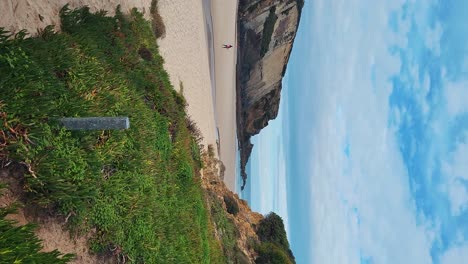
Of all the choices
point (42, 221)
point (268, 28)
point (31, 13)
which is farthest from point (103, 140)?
point (268, 28)

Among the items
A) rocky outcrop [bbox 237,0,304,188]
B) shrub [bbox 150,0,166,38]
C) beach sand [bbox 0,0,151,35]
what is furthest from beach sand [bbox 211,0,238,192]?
beach sand [bbox 0,0,151,35]

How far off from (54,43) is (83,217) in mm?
2852

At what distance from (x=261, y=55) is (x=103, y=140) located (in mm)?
42893

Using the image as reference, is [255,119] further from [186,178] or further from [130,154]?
[130,154]

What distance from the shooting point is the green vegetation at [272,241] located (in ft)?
84.7

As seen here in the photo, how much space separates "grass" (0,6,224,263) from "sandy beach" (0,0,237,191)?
1.39 ft

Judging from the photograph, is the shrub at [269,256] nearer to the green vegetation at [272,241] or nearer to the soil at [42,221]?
the green vegetation at [272,241]

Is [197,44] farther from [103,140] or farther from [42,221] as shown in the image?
[42,221]

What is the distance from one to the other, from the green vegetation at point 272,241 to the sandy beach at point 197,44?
6.66 m

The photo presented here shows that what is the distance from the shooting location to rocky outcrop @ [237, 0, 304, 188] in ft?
157

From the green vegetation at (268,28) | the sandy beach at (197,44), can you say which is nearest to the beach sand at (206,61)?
the sandy beach at (197,44)

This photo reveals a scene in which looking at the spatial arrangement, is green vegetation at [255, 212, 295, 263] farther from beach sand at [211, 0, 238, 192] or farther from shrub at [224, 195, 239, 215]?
beach sand at [211, 0, 238, 192]

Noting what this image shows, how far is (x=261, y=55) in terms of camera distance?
164ft

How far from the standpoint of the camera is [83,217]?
735 centimetres
